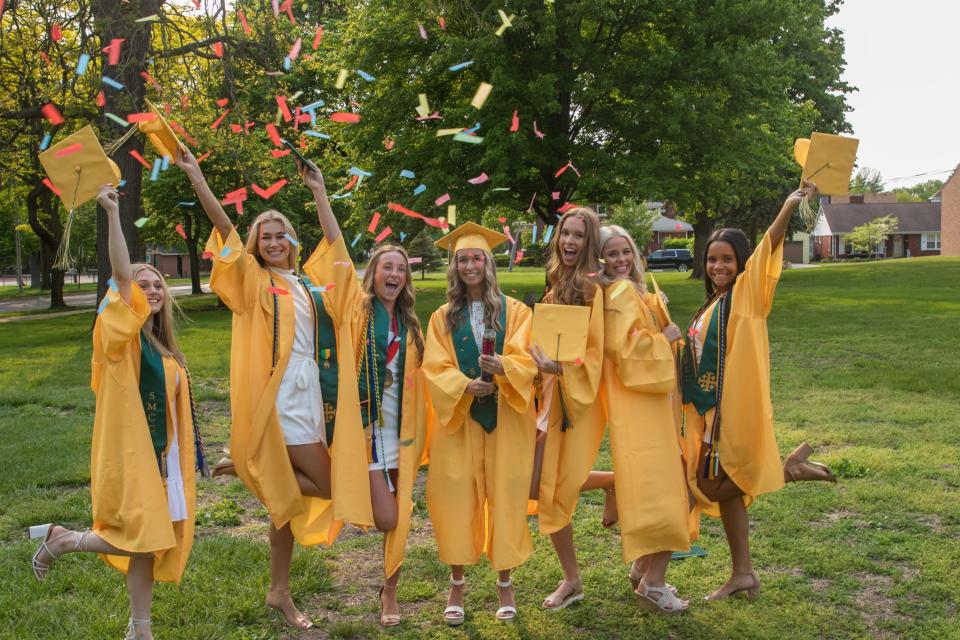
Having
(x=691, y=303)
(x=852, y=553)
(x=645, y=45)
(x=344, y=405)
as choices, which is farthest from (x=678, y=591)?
(x=691, y=303)

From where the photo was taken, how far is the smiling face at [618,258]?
4500 millimetres

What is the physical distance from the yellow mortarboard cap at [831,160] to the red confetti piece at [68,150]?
12.0ft

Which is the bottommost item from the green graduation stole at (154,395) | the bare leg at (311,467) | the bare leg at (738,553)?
the bare leg at (738,553)

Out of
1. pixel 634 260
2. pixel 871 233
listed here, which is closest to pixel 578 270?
pixel 634 260

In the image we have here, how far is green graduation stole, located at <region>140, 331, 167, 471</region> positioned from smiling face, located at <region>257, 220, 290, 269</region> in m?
0.79

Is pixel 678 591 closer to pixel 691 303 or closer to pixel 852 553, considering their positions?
pixel 852 553

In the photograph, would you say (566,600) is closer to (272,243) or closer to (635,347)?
(635,347)

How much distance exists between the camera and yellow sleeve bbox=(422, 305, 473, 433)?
4.18 m

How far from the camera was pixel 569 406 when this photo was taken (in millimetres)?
4262

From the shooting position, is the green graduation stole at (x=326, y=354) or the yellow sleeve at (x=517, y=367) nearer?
the yellow sleeve at (x=517, y=367)

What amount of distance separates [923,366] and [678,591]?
8534 millimetres

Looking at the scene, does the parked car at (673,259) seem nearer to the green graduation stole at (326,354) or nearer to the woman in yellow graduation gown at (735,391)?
the woman in yellow graduation gown at (735,391)

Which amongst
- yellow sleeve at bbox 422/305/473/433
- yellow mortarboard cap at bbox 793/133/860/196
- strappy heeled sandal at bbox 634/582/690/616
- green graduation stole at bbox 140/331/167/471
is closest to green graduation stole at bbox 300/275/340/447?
yellow sleeve at bbox 422/305/473/433

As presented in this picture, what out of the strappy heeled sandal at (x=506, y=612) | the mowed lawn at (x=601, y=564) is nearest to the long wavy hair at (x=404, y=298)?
the strappy heeled sandal at (x=506, y=612)
